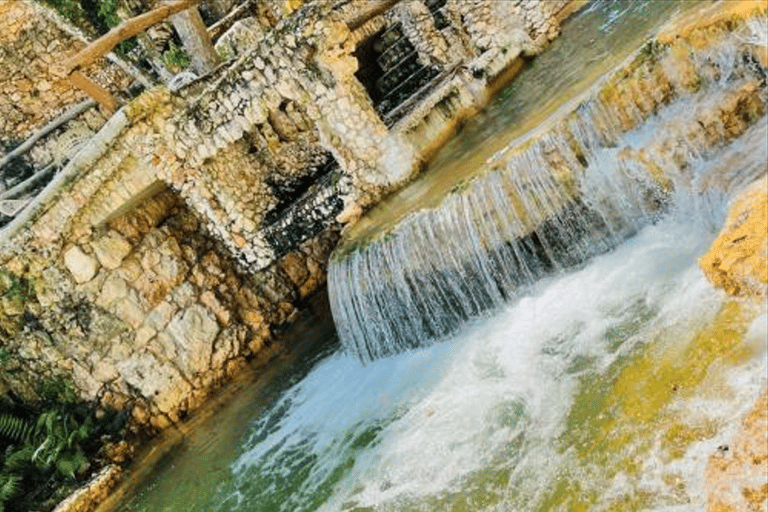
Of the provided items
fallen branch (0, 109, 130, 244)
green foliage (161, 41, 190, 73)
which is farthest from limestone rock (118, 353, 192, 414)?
green foliage (161, 41, 190, 73)

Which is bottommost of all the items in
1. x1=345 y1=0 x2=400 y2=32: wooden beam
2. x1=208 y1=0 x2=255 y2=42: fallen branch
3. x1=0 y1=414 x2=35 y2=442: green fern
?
x1=0 y1=414 x2=35 y2=442: green fern

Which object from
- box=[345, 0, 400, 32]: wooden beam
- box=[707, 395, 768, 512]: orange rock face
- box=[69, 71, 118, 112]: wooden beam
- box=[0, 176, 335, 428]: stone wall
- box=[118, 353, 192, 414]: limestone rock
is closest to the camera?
box=[707, 395, 768, 512]: orange rock face

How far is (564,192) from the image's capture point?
7488 mm

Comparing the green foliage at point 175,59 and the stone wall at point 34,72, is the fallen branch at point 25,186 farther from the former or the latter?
the green foliage at point 175,59

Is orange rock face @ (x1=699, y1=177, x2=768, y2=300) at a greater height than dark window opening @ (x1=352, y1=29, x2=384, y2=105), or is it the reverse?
dark window opening @ (x1=352, y1=29, x2=384, y2=105)

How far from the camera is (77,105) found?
1587cm

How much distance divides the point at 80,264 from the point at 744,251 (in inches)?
364

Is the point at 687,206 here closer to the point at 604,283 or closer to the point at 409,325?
the point at 604,283

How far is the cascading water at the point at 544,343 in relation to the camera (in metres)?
4.61

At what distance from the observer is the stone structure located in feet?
31.6

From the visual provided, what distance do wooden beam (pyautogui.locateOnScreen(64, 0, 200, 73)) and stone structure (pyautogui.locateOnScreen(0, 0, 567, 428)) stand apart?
1.63 metres

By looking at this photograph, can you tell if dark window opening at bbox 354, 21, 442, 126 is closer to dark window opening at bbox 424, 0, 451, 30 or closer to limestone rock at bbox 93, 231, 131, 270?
dark window opening at bbox 424, 0, 451, 30

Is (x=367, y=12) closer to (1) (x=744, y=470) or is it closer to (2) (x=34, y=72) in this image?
(1) (x=744, y=470)

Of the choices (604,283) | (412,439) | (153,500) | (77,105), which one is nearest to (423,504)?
(412,439)
